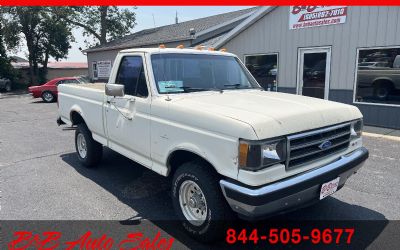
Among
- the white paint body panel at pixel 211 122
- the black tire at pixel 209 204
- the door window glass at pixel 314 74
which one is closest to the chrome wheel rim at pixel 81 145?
the white paint body panel at pixel 211 122

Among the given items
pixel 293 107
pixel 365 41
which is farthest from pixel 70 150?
pixel 365 41

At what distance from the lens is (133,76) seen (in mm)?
4273

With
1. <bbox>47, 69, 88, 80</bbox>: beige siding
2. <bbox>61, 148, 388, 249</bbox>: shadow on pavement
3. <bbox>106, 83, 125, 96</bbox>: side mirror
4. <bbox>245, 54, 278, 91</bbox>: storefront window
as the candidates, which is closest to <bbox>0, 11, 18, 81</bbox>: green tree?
<bbox>47, 69, 88, 80</bbox>: beige siding

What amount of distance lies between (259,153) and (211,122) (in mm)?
559

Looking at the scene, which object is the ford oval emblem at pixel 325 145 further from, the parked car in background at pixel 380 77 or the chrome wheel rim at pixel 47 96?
the chrome wheel rim at pixel 47 96

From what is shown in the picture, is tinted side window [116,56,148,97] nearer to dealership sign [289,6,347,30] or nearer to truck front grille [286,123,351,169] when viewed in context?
truck front grille [286,123,351,169]

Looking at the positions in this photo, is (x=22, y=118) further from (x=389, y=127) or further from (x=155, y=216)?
(x=389, y=127)

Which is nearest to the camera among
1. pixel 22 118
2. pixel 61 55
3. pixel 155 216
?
pixel 155 216

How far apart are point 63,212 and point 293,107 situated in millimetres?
3057

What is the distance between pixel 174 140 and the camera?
342 cm

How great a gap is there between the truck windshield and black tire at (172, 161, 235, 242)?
42.7 inches

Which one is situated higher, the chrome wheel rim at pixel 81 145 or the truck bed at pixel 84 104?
the truck bed at pixel 84 104

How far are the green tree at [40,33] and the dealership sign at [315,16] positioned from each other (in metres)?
28.7

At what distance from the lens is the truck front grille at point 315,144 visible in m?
2.92
